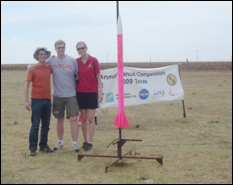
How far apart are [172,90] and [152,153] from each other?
158 inches

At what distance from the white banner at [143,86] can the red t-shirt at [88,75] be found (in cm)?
284

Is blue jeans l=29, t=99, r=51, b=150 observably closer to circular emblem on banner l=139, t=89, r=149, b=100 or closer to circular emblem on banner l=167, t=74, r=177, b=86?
circular emblem on banner l=139, t=89, r=149, b=100

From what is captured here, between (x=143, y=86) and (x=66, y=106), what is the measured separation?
3.61 m

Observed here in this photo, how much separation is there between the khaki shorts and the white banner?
2791mm

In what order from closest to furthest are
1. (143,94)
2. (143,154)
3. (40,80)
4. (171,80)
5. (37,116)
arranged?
(40,80), (37,116), (143,154), (143,94), (171,80)

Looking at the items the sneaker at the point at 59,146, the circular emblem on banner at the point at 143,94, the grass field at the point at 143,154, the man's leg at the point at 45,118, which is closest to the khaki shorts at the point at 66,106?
the man's leg at the point at 45,118

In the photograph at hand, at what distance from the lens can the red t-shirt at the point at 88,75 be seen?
21.4 ft

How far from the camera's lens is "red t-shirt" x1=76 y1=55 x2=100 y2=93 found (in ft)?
21.4

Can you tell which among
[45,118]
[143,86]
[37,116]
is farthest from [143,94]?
[37,116]

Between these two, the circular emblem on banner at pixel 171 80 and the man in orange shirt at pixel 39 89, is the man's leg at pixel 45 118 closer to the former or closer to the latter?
the man in orange shirt at pixel 39 89

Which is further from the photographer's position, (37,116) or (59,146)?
(59,146)

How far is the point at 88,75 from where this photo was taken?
6.51 metres

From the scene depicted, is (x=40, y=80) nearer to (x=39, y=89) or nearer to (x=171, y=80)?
(x=39, y=89)

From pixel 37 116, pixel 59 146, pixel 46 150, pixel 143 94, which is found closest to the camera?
pixel 37 116
